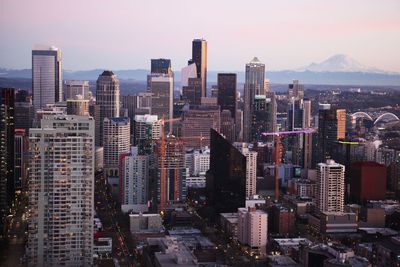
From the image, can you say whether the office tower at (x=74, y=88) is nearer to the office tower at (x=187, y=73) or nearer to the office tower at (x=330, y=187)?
the office tower at (x=187, y=73)

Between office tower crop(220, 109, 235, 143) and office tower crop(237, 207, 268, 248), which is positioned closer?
office tower crop(237, 207, 268, 248)

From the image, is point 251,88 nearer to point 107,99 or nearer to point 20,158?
point 107,99

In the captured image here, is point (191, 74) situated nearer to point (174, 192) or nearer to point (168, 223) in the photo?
point (174, 192)

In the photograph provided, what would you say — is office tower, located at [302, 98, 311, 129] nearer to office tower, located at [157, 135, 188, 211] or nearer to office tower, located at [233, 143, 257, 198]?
office tower, located at [233, 143, 257, 198]

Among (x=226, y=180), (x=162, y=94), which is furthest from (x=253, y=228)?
(x=162, y=94)

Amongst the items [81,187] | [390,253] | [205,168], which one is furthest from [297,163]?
[81,187]

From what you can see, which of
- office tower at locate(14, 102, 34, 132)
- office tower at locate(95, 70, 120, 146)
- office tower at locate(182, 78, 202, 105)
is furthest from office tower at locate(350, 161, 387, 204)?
office tower at locate(182, 78, 202, 105)
